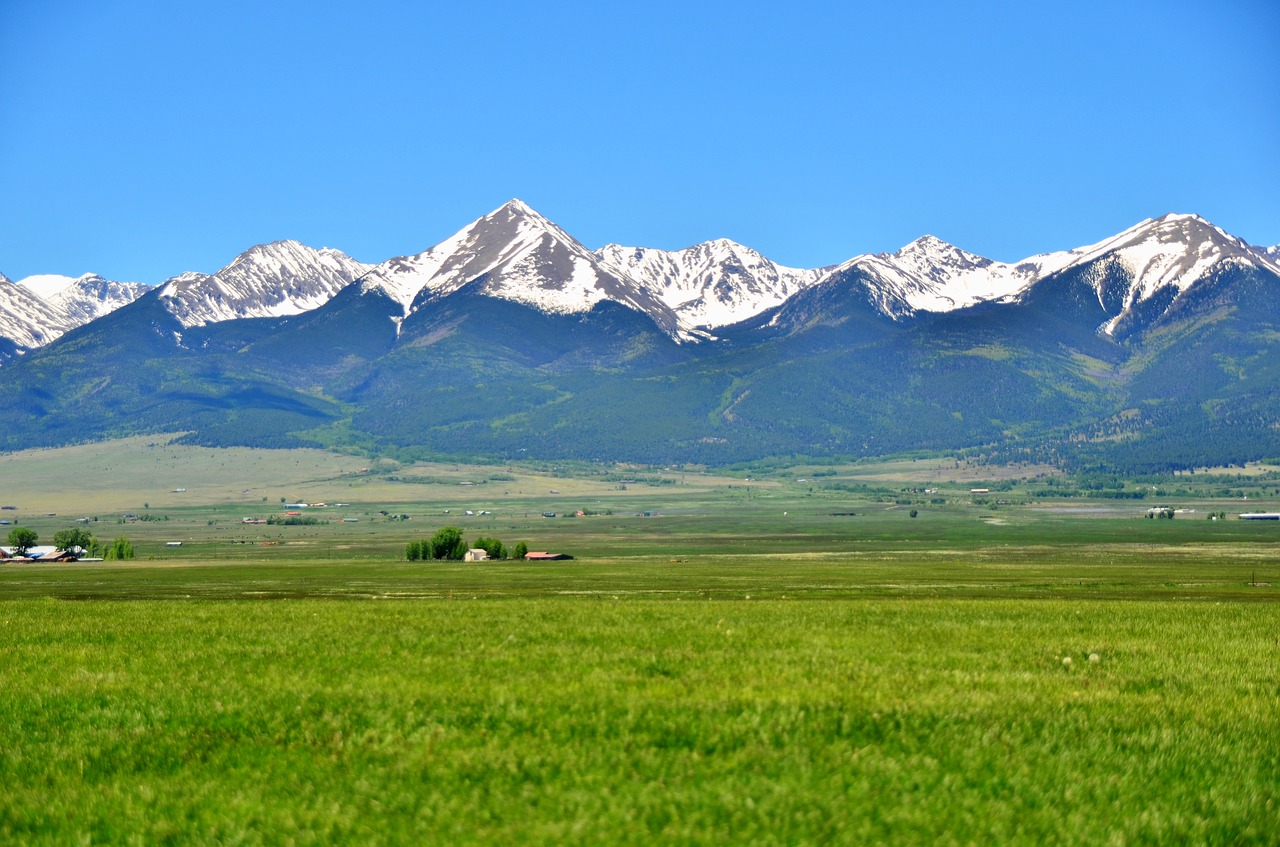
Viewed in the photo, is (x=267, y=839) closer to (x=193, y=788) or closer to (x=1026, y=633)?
(x=193, y=788)

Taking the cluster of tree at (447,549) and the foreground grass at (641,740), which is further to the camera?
the cluster of tree at (447,549)

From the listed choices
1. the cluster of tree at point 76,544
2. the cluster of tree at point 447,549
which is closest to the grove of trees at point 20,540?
the cluster of tree at point 76,544

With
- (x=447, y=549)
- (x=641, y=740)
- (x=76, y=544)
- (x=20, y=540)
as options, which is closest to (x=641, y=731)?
(x=641, y=740)

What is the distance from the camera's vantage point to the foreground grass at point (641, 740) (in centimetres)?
1520

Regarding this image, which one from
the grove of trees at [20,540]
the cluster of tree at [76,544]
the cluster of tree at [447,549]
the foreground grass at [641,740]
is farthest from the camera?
the grove of trees at [20,540]

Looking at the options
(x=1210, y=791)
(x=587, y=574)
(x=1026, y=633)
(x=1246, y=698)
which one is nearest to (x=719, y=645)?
(x=1026, y=633)

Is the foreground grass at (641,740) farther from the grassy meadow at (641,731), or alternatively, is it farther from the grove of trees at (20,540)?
the grove of trees at (20,540)

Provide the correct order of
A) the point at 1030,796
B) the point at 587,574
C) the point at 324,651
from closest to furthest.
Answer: the point at 1030,796 < the point at 324,651 < the point at 587,574

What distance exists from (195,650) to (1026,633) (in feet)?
69.3

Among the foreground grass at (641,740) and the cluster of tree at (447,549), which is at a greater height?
the foreground grass at (641,740)

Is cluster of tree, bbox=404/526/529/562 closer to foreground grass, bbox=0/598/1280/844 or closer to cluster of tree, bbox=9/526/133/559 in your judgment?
cluster of tree, bbox=9/526/133/559

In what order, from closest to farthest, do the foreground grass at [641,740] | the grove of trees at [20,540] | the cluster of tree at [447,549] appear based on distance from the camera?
the foreground grass at [641,740]
the cluster of tree at [447,549]
the grove of trees at [20,540]

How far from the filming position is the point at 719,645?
27875 mm

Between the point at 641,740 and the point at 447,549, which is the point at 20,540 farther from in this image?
the point at 641,740
